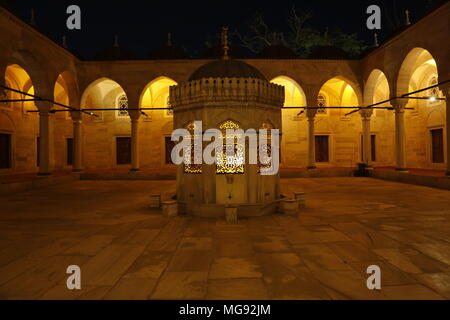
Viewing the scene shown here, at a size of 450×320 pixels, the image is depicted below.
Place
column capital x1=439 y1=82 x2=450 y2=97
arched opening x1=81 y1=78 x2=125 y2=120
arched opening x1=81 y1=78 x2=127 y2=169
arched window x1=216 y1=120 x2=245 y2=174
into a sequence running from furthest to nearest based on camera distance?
arched opening x1=81 y1=78 x2=127 y2=169 < arched opening x1=81 y1=78 x2=125 y2=120 < column capital x1=439 y1=82 x2=450 y2=97 < arched window x1=216 y1=120 x2=245 y2=174

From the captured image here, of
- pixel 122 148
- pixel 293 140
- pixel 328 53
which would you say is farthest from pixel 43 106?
pixel 328 53

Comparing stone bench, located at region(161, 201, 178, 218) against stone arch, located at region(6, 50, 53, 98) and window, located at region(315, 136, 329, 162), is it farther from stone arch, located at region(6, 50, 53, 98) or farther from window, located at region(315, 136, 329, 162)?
window, located at region(315, 136, 329, 162)

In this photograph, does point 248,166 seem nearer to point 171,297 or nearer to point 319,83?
point 171,297

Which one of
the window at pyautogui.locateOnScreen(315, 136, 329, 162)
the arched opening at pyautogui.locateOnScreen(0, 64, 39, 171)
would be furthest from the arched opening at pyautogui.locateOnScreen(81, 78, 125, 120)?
the window at pyautogui.locateOnScreen(315, 136, 329, 162)

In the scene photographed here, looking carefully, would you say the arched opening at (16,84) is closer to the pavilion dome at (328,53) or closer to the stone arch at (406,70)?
the pavilion dome at (328,53)

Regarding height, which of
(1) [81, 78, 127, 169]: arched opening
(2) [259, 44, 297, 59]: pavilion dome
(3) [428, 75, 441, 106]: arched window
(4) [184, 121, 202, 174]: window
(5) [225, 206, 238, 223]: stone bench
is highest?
(2) [259, 44, 297, 59]: pavilion dome

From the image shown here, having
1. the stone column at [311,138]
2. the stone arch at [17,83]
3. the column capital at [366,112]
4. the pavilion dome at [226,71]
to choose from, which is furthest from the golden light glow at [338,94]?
the stone arch at [17,83]

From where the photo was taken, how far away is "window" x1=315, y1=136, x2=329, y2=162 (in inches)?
842

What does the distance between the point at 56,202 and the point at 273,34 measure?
26.3 metres

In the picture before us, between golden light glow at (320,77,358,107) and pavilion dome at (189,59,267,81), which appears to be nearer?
pavilion dome at (189,59,267,81)

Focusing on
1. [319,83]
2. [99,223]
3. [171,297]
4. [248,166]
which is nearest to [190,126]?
[248,166]

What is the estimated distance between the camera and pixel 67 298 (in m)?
2.87

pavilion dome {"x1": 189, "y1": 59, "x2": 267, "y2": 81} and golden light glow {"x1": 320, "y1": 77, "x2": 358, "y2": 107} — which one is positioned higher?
golden light glow {"x1": 320, "y1": 77, "x2": 358, "y2": 107}

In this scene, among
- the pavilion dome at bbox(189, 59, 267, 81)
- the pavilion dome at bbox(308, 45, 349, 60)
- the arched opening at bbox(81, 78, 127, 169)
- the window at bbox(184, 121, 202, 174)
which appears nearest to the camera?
the window at bbox(184, 121, 202, 174)
